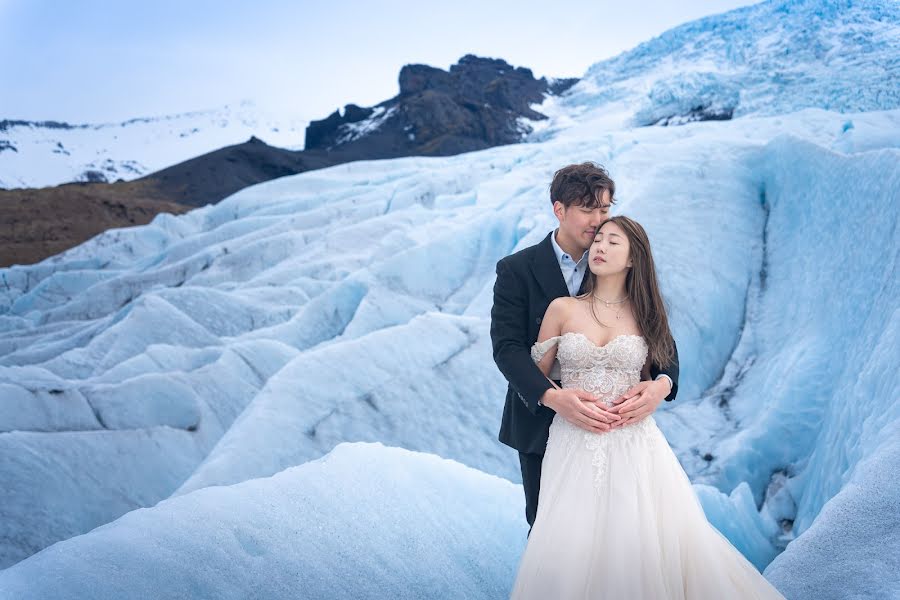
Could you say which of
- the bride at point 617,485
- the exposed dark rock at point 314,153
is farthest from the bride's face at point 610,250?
the exposed dark rock at point 314,153

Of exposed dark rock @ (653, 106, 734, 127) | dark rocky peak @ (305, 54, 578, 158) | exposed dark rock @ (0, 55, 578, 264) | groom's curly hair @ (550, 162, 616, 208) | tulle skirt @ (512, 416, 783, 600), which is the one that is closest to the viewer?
tulle skirt @ (512, 416, 783, 600)

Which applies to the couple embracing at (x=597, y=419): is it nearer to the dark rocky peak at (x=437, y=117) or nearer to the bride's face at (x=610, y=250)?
the bride's face at (x=610, y=250)

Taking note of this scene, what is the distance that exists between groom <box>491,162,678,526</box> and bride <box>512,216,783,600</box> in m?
0.07

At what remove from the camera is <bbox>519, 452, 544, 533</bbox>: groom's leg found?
199 cm

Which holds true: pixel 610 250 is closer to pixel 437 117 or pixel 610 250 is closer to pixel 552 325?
pixel 552 325

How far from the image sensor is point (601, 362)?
181 cm

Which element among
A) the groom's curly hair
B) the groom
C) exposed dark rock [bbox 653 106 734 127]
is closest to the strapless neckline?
the groom

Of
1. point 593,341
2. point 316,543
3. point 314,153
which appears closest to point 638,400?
point 593,341

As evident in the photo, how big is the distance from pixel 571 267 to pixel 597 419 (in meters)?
0.54

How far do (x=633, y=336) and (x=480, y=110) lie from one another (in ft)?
130

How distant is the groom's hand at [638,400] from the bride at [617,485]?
0.02 meters

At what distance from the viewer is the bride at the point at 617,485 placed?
5.36 ft

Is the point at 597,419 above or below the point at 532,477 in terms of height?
above

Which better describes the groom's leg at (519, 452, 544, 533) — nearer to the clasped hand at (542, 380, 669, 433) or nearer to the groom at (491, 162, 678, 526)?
the groom at (491, 162, 678, 526)
